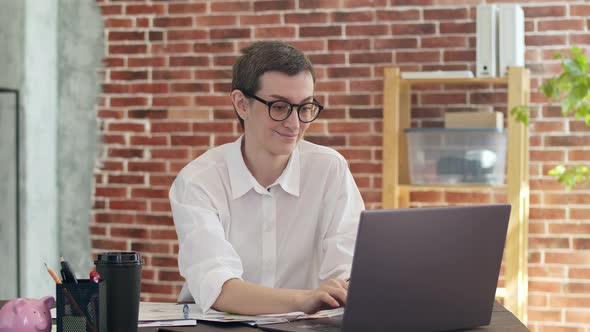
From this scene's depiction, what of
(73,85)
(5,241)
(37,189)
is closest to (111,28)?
(73,85)

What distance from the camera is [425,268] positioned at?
4.94 feet

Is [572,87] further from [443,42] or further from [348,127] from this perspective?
[348,127]

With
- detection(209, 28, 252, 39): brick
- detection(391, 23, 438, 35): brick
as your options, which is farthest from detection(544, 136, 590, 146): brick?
detection(209, 28, 252, 39): brick

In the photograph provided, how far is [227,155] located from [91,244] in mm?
2078

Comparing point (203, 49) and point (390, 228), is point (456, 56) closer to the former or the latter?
point (203, 49)

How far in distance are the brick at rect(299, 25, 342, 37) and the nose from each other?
6.09 feet

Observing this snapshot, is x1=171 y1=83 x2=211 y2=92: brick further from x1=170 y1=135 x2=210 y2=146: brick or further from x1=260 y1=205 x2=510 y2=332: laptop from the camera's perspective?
x1=260 y1=205 x2=510 y2=332: laptop

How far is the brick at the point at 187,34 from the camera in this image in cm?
407

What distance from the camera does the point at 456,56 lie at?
380 centimetres

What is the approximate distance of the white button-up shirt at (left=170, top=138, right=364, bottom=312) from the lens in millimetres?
2232

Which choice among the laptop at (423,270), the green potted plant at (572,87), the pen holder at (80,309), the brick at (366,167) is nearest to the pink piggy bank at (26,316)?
the pen holder at (80,309)

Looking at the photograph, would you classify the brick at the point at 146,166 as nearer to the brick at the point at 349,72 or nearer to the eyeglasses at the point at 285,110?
the brick at the point at 349,72

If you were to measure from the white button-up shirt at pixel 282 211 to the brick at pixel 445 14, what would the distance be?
5.29 ft

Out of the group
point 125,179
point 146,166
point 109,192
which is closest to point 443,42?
point 146,166
